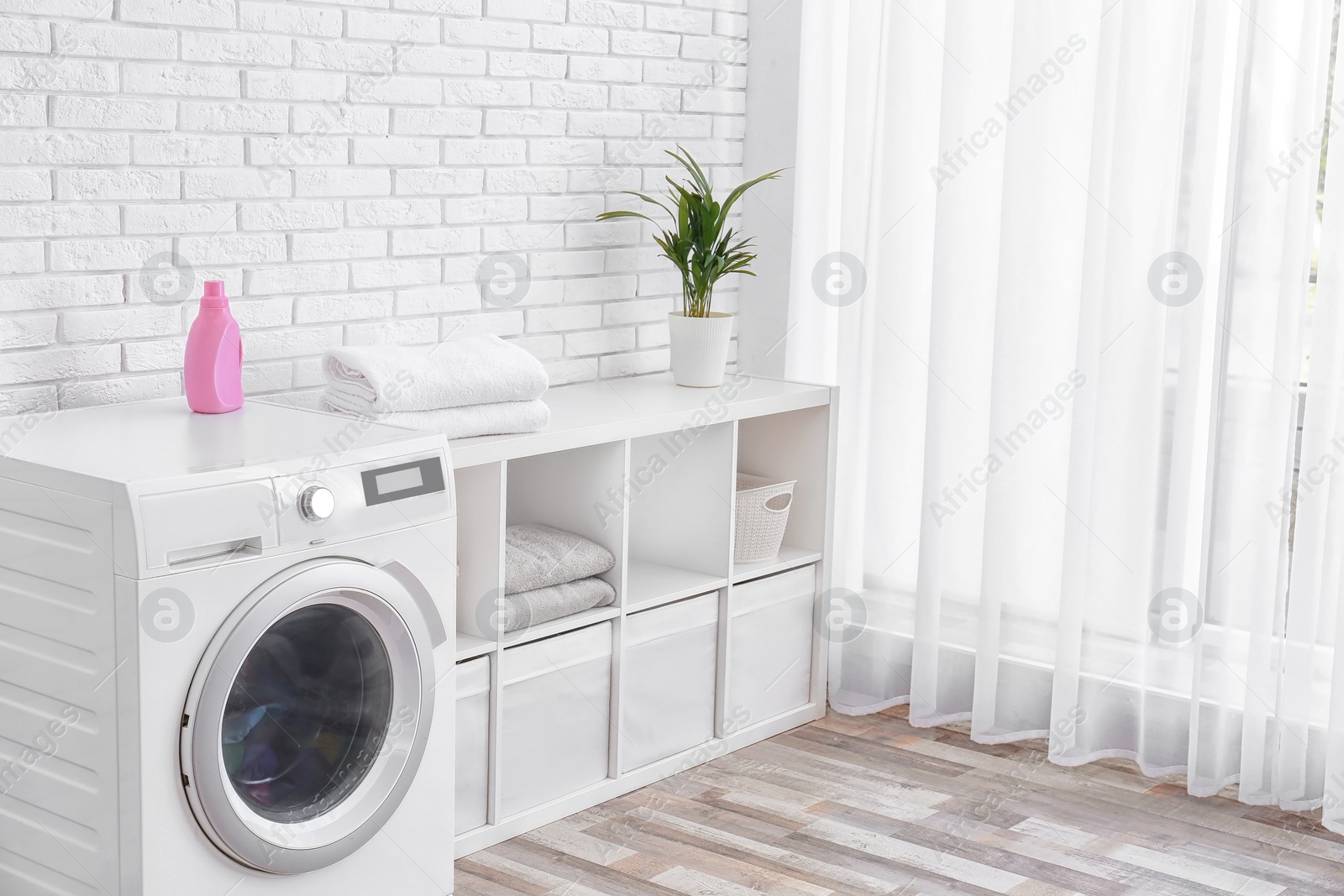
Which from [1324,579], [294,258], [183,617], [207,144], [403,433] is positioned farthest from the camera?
[1324,579]

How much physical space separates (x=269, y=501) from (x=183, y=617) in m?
0.19

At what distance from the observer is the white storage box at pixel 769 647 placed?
118 inches

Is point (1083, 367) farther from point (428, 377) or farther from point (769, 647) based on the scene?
point (428, 377)

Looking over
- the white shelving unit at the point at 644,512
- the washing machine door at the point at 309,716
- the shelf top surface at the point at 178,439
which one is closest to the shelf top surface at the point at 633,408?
the white shelving unit at the point at 644,512

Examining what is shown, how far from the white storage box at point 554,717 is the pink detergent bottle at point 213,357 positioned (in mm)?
661

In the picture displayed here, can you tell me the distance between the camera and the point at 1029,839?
103 inches

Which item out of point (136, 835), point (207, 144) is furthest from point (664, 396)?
point (136, 835)

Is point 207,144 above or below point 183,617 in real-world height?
above

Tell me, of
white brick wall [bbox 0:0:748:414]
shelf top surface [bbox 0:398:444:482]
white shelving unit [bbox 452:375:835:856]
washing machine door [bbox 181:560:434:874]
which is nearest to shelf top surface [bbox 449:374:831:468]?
white shelving unit [bbox 452:375:835:856]

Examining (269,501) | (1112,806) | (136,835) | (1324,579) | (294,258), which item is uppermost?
(294,258)

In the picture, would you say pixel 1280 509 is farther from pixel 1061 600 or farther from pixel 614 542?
pixel 614 542

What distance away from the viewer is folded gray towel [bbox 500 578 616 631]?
8.25 feet

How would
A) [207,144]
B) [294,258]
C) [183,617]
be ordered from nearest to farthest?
[183,617], [207,144], [294,258]

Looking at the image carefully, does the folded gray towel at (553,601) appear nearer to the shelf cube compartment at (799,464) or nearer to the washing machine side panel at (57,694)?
the shelf cube compartment at (799,464)
